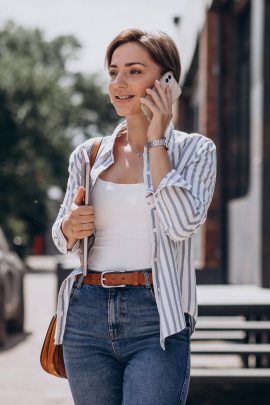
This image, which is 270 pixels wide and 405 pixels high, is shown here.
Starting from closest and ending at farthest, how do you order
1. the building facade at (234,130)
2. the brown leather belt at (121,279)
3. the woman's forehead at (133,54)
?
1. the brown leather belt at (121,279)
2. the woman's forehead at (133,54)
3. the building facade at (234,130)

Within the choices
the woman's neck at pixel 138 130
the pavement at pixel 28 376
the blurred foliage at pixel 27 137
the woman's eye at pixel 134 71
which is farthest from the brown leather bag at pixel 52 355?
the blurred foliage at pixel 27 137

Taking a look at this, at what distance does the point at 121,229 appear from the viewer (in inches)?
110

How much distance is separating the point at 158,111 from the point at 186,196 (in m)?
0.33

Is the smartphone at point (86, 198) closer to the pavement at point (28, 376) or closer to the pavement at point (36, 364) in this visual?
the pavement at point (36, 364)

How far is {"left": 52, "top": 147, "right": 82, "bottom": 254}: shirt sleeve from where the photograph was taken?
2.90 metres

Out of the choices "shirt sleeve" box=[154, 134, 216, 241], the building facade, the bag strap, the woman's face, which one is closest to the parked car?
the building facade

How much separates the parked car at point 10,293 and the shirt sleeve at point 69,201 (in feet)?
22.7

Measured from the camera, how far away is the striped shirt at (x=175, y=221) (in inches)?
105

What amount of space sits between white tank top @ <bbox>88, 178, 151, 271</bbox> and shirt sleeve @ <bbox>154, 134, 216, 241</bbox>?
0.36 ft

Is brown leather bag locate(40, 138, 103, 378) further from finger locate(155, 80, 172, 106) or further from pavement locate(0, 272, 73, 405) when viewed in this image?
pavement locate(0, 272, 73, 405)

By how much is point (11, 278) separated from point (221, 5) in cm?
552

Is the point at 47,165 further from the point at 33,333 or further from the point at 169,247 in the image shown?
the point at 169,247

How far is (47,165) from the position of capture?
129 ft

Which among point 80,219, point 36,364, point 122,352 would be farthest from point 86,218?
point 36,364
